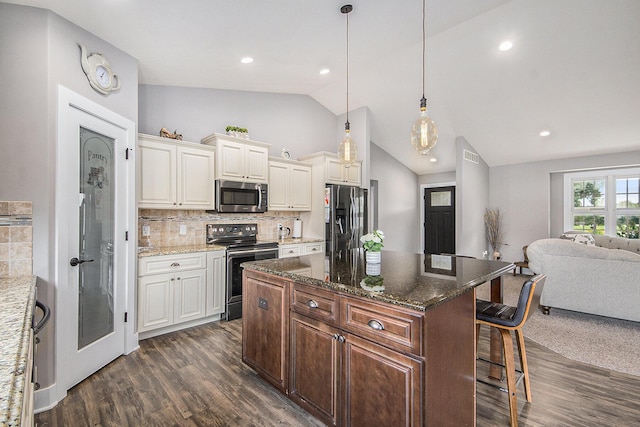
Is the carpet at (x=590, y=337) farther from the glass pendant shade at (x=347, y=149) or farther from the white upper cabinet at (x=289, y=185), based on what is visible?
the white upper cabinet at (x=289, y=185)

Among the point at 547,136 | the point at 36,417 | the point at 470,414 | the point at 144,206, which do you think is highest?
the point at 547,136

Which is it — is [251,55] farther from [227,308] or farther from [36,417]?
[36,417]

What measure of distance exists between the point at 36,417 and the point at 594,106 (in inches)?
275

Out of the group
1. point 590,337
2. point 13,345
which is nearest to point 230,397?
point 13,345

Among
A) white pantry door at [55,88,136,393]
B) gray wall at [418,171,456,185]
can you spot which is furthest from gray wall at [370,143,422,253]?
white pantry door at [55,88,136,393]

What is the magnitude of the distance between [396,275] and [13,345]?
172 centimetres

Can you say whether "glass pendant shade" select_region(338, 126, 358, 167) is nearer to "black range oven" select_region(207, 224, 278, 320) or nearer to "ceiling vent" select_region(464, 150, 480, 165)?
"black range oven" select_region(207, 224, 278, 320)

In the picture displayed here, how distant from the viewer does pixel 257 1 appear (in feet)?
8.01

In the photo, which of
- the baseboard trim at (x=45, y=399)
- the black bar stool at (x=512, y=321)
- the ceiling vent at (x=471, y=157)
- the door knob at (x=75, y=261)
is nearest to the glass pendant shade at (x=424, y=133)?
the black bar stool at (x=512, y=321)

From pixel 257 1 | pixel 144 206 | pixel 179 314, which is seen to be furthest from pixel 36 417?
pixel 257 1

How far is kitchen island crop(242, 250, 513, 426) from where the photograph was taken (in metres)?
1.43

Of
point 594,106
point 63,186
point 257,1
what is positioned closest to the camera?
point 63,186

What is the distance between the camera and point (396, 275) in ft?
6.38

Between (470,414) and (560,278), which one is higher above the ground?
(560,278)
